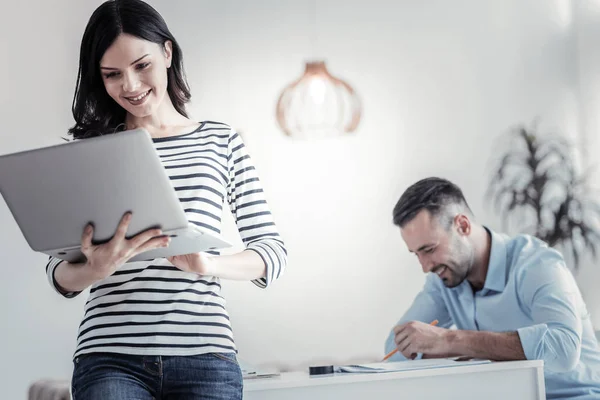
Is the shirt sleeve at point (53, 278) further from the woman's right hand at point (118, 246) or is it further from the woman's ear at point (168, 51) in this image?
the woman's ear at point (168, 51)

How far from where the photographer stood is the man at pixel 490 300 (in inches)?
84.8

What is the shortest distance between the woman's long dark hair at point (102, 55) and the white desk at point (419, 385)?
1.95ft

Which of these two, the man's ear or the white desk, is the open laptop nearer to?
the white desk

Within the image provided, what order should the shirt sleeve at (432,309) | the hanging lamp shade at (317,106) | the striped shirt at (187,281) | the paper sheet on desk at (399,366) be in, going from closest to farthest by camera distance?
1. the striped shirt at (187,281)
2. the paper sheet on desk at (399,366)
3. the shirt sleeve at (432,309)
4. the hanging lamp shade at (317,106)

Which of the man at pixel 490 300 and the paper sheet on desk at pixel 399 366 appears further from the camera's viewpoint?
the man at pixel 490 300

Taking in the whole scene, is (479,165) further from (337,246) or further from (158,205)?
(158,205)

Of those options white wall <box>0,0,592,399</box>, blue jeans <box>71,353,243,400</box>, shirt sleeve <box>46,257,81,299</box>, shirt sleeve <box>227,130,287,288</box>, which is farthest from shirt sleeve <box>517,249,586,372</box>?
white wall <box>0,0,592,399</box>

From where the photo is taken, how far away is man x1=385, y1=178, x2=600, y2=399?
215cm

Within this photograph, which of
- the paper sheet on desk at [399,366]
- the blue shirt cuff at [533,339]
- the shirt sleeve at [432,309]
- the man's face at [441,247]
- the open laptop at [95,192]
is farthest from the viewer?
the shirt sleeve at [432,309]

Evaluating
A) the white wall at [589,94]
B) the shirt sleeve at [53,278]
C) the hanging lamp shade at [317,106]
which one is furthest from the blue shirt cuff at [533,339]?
the white wall at [589,94]

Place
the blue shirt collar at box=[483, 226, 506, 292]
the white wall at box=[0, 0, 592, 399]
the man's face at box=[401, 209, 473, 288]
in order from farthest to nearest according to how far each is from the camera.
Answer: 1. the white wall at box=[0, 0, 592, 399]
2. the man's face at box=[401, 209, 473, 288]
3. the blue shirt collar at box=[483, 226, 506, 292]

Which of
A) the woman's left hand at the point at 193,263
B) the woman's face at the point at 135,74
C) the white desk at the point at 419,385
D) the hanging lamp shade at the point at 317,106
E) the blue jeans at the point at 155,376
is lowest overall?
the white desk at the point at 419,385

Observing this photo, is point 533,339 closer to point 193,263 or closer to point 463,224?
point 463,224

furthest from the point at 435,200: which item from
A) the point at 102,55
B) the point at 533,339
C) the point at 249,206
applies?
the point at 102,55
